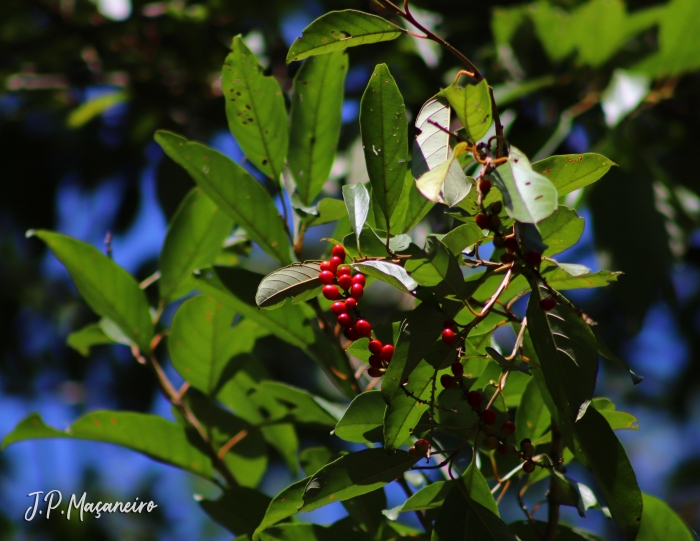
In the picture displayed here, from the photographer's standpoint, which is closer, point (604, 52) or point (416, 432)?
point (416, 432)

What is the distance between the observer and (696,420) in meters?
2.95

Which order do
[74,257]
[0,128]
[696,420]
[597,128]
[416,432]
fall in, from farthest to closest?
[696,420]
[0,128]
[597,128]
[74,257]
[416,432]

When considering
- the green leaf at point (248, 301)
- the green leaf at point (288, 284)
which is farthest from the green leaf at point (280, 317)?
the green leaf at point (288, 284)

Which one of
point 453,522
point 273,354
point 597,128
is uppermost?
point 597,128

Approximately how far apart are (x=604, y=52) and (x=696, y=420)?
2.01 meters

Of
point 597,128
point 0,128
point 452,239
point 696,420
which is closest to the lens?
point 452,239

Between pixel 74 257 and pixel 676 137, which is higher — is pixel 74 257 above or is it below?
above

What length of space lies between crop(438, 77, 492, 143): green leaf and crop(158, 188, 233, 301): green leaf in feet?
1.63

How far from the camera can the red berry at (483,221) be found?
22.8 inches

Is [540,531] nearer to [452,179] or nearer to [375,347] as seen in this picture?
[375,347]

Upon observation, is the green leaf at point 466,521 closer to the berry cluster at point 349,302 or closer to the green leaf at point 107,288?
the berry cluster at point 349,302

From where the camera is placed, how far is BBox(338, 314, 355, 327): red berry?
2.05 feet

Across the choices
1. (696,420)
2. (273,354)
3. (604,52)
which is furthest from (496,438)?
(696,420)

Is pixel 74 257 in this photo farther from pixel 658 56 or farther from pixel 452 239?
pixel 658 56
